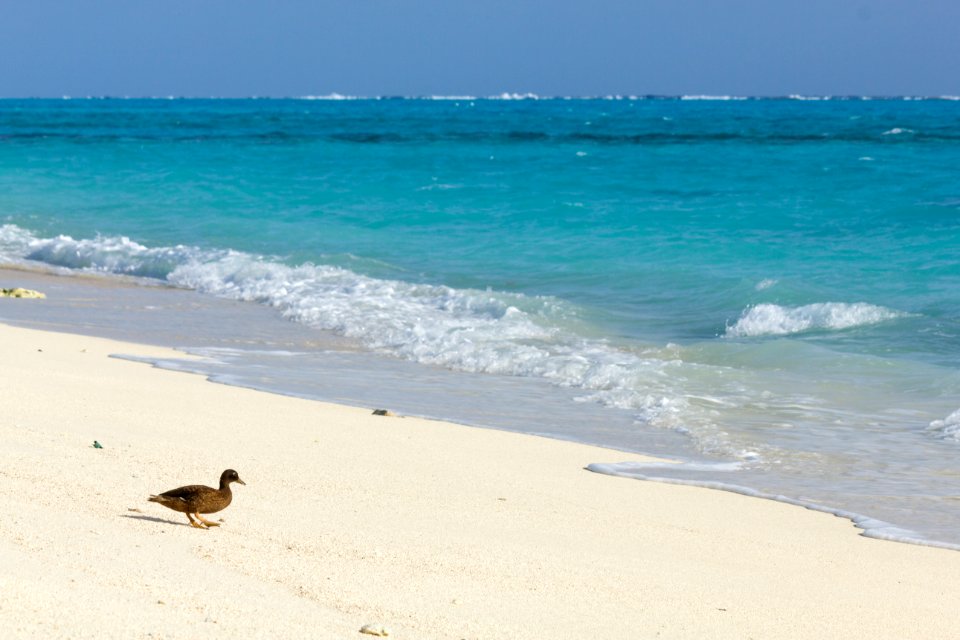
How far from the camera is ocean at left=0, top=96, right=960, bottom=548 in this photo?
9227mm

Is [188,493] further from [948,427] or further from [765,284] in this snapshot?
[765,284]

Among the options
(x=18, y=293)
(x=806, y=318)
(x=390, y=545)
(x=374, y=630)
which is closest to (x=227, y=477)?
(x=390, y=545)

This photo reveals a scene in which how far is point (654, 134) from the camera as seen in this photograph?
181 feet

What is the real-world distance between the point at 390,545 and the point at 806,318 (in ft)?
32.1

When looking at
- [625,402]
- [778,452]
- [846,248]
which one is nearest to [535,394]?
[625,402]

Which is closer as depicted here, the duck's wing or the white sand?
the white sand

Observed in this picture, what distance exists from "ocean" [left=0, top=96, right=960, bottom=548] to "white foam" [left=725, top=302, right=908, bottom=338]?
5 centimetres

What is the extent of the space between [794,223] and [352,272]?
30.1 ft

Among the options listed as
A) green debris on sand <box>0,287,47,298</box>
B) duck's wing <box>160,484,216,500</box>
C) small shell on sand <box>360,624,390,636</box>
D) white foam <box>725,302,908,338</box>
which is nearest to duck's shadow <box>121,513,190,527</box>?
duck's wing <box>160,484,216,500</box>

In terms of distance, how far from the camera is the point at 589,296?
53.7 feet

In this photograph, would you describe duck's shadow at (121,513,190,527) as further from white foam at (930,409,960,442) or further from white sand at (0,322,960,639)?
white foam at (930,409,960,442)

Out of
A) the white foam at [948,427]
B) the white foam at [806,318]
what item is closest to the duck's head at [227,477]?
the white foam at [948,427]

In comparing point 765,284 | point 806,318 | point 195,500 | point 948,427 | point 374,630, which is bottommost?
point 374,630

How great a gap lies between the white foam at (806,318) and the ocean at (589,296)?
5cm
